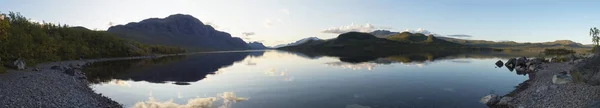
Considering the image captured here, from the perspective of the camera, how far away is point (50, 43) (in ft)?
241

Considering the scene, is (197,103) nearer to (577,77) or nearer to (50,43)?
(577,77)

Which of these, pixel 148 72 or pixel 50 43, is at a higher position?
pixel 50 43

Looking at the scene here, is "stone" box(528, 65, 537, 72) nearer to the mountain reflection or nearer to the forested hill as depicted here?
the mountain reflection

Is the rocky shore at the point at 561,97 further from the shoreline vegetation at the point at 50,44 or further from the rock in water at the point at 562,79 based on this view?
the shoreline vegetation at the point at 50,44

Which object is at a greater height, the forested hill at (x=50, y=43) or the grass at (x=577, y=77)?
the forested hill at (x=50, y=43)

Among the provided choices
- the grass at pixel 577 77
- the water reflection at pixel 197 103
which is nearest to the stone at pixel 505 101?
the grass at pixel 577 77

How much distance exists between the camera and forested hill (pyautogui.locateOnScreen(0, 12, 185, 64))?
4853 cm

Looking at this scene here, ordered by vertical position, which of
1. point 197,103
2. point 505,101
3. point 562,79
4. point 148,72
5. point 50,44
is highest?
point 50,44

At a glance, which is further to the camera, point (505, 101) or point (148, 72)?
point (148, 72)

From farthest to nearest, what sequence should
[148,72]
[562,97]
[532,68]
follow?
1. [148,72]
2. [532,68]
3. [562,97]

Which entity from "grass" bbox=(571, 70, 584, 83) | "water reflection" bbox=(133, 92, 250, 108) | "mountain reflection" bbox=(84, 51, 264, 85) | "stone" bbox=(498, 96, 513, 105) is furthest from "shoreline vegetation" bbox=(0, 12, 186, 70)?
"grass" bbox=(571, 70, 584, 83)

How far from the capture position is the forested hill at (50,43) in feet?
159

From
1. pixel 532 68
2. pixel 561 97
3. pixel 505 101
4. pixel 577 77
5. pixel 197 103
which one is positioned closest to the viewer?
pixel 561 97

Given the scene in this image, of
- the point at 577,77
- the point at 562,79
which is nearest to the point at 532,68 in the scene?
the point at 562,79
